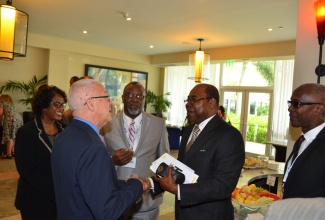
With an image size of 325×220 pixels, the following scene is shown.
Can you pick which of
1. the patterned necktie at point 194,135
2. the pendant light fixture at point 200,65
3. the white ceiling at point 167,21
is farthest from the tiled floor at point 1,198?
the white ceiling at point 167,21

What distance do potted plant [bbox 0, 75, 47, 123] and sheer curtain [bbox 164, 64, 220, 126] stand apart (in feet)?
16.7

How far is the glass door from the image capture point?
31.5 ft

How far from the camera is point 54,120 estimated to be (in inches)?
93.2

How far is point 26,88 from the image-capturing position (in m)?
8.69

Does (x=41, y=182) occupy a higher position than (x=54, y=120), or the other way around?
(x=54, y=120)

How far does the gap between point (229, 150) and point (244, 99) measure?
877cm

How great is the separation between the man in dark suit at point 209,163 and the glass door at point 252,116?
319 inches

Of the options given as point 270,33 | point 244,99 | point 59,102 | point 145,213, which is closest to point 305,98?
point 145,213

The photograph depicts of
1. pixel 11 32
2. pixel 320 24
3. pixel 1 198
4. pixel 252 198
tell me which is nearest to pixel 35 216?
pixel 252 198

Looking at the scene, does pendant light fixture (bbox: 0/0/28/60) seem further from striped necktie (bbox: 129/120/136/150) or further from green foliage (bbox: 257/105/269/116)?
green foliage (bbox: 257/105/269/116)

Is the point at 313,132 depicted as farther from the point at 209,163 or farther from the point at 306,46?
the point at 306,46

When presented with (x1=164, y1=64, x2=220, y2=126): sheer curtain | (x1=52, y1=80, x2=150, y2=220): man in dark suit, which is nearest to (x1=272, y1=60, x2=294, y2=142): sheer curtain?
(x1=164, y1=64, x2=220, y2=126): sheer curtain

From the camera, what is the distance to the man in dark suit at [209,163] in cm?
172

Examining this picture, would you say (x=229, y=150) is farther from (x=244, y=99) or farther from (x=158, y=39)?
(x=244, y=99)
